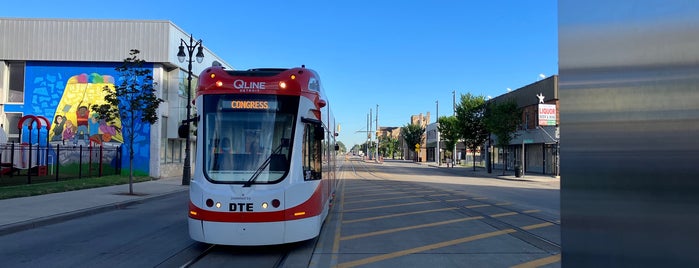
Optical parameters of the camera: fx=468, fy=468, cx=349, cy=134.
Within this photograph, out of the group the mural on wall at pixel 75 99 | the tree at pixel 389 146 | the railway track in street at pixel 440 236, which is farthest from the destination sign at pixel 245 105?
the tree at pixel 389 146

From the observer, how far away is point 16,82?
30.7m

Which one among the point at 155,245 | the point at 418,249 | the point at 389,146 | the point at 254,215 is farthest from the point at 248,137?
the point at 389,146

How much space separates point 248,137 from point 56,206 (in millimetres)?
9038

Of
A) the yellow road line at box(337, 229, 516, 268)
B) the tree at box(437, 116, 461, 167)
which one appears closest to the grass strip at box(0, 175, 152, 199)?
the yellow road line at box(337, 229, 516, 268)

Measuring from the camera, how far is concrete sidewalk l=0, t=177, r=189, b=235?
35.4 ft

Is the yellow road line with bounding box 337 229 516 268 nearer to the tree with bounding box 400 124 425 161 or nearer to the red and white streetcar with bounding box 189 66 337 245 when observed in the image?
the red and white streetcar with bounding box 189 66 337 245

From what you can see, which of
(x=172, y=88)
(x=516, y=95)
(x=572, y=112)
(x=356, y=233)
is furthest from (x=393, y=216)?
(x=516, y=95)

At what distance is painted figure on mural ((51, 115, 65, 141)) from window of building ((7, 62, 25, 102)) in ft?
9.86

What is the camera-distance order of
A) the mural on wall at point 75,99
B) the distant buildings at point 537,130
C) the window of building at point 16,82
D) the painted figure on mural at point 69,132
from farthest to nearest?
the distant buildings at point 537,130 → the window of building at point 16,82 → the mural on wall at point 75,99 → the painted figure on mural at point 69,132

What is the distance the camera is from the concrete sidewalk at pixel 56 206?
1080 centimetres

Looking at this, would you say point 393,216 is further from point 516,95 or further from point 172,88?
point 516,95

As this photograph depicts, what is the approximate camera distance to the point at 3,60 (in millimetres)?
29703

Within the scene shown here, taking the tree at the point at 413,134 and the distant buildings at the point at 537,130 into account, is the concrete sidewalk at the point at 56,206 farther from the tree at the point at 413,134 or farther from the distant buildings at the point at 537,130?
the tree at the point at 413,134

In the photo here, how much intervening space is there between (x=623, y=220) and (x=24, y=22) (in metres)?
35.8
